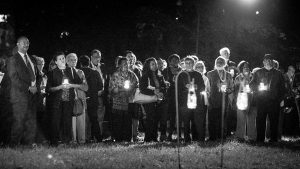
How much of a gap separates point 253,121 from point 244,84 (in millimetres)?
1204

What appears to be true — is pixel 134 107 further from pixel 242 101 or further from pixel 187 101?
A: pixel 242 101

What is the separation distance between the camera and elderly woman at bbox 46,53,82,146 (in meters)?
11.4

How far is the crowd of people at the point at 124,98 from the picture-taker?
10891 mm

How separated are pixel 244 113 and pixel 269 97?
1043 mm

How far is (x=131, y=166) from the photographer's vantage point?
8.52 m

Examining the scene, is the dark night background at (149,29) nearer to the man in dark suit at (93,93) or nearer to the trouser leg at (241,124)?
the trouser leg at (241,124)

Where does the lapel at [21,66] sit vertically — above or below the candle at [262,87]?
above

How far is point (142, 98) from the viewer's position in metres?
12.8

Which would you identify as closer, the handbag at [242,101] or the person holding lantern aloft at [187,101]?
the person holding lantern aloft at [187,101]

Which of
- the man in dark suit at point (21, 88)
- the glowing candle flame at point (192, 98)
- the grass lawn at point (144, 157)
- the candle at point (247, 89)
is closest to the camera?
the grass lawn at point (144, 157)

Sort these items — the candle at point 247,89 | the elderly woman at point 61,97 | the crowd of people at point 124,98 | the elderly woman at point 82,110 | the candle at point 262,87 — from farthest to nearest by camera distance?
the candle at point 247,89 < the candle at point 262,87 < the elderly woman at point 82,110 < the elderly woman at point 61,97 < the crowd of people at point 124,98

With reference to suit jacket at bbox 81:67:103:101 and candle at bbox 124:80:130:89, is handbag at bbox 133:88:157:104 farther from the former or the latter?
suit jacket at bbox 81:67:103:101

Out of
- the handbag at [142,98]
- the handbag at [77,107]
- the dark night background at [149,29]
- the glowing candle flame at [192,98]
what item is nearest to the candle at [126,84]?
the handbag at [142,98]

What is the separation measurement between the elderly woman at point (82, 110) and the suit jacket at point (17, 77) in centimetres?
145
